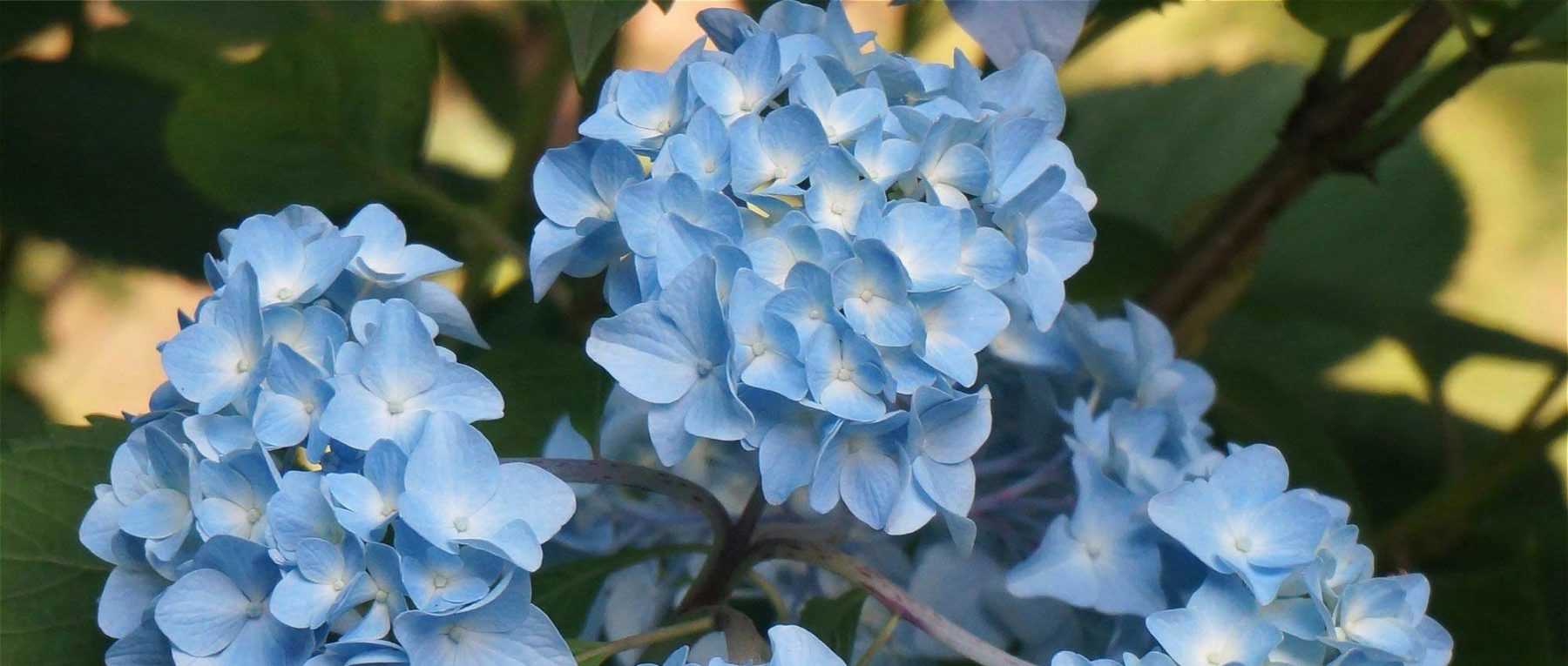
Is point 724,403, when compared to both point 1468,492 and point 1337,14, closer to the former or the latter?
point 1337,14

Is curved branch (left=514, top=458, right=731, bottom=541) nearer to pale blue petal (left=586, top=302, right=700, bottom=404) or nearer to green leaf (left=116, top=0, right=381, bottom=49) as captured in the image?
pale blue petal (left=586, top=302, right=700, bottom=404)

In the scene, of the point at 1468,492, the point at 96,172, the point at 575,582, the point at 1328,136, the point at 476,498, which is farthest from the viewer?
the point at 96,172

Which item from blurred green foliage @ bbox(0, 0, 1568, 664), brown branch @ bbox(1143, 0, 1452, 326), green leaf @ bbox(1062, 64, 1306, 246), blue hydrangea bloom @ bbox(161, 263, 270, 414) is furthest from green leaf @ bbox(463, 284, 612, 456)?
green leaf @ bbox(1062, 64, 1306, 246)

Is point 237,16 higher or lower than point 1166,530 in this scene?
lower

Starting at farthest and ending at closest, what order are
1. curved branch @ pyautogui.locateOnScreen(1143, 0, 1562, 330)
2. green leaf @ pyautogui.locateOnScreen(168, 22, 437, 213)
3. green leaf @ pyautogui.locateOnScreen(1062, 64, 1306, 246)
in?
green leaf @ pyautogui.locateOnScreen(1062, 64, 1306, 246)
green leaf @ pyautogui.locateOnScreen(168, 22, 437, 213)
curved branch @ pyautogui.locateOnScreen(1143, 0, 1562, 330)

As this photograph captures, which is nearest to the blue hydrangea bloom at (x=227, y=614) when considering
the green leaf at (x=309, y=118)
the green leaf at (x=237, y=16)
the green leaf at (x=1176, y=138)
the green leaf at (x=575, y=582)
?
the green leaf at (x=575, y=582)

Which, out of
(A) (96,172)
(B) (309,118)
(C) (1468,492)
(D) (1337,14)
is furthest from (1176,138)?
(A) (96,172)

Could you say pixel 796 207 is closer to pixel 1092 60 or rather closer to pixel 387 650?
pixel 387 650
